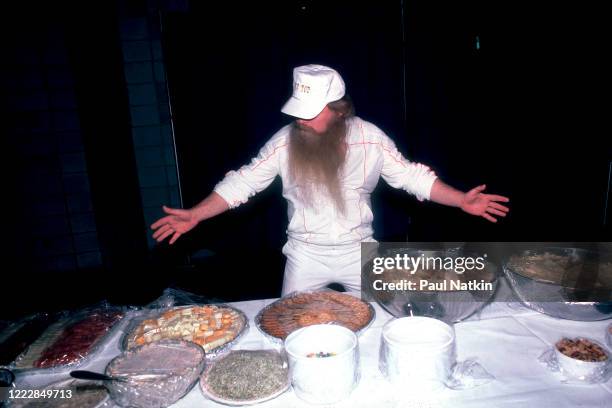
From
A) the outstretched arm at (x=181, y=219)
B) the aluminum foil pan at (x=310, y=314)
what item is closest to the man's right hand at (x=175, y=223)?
the outstretched arm at (x=181, y=219)

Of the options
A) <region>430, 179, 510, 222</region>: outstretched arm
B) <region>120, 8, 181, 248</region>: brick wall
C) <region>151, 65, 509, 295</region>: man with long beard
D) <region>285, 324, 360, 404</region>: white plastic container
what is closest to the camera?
<region>285, 324, 360, 404</region>: white plastic container

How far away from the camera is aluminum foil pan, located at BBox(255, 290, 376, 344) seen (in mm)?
1541

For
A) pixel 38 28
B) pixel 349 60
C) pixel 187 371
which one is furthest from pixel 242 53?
pixel 187 371

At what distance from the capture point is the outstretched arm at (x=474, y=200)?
2104mm

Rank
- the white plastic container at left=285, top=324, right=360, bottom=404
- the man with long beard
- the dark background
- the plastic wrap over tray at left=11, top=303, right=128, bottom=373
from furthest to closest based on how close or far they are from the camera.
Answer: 1. the dark background
2. the man with long beard
3. the plastic wrap over tray at left=11, top=303, right=128, bottom=373
4. the white plastic container at left=285, top=324, right=360, bottom=404

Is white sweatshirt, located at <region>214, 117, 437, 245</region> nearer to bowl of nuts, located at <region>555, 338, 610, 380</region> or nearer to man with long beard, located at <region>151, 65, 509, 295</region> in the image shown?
man with long beard, located at <region>151, 65, 509, 295</region>

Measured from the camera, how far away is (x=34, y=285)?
15.6 feet

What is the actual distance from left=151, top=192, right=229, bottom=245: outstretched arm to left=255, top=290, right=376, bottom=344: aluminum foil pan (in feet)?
2.51

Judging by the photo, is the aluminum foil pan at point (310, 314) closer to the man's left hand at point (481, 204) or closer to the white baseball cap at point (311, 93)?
the man's left hand at point (481, 204)

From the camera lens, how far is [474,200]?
85.3 inches

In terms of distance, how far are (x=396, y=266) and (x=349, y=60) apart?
330 cm

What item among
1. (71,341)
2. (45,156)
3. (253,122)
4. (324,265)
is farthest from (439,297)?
(45,156)

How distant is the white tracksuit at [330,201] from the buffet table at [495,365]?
739mm

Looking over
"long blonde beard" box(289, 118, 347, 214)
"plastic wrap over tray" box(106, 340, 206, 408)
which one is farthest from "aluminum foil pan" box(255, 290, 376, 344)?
"long blonde beard" box(289, 118, 347, 214)
